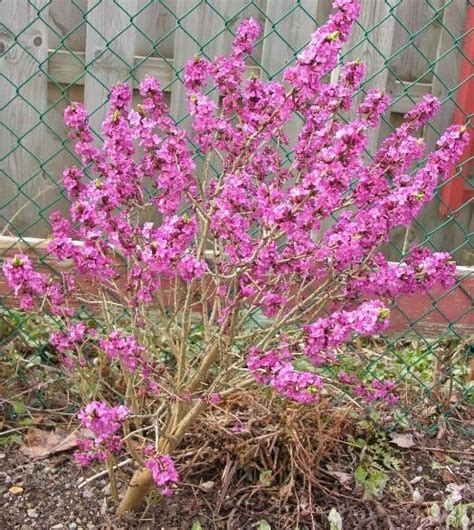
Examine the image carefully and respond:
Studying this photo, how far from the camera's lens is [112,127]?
2.15 m

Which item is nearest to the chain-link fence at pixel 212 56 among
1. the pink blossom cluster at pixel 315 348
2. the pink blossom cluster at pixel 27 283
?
the pink blossom cluster at pixel 27 283

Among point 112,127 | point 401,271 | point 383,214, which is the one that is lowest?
point 401,271

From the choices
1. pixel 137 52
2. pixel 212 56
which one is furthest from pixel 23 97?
pixel 212 56

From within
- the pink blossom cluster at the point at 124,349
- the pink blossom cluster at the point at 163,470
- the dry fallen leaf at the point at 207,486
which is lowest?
the dry fallen leaf at the point at 207,486

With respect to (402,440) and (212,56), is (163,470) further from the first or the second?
(212,56)

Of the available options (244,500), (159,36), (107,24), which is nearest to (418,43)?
(159,36)

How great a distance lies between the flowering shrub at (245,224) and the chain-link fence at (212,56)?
87 cm

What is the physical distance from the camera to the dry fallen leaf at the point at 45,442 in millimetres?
2805

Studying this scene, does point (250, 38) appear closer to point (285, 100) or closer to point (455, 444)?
point (285, 100)

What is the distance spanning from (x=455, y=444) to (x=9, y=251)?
1788 millimetres

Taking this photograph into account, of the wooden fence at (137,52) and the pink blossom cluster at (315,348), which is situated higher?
the wooden fence at (137,52)

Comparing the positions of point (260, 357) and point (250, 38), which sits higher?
point (250, 38)

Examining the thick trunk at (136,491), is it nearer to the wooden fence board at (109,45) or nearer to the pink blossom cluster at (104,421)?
the pink blossom cluster at (104,421)

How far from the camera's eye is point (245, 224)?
212 cm
